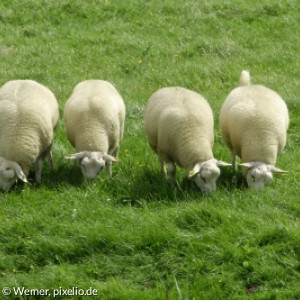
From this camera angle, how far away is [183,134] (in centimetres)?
933

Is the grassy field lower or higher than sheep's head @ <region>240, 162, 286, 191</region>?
lower

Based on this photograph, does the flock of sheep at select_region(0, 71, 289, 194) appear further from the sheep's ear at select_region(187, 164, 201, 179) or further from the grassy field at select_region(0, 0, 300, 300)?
the grassy field at select_region(0, 0, 300, 300)

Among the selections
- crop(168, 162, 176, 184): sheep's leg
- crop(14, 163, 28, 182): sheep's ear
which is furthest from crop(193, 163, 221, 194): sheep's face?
crop(14, 163, 28, 182): sheep's ear

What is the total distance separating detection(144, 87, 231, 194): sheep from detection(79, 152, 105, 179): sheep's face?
33.9 inches

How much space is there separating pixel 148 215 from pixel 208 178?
1.12 meters

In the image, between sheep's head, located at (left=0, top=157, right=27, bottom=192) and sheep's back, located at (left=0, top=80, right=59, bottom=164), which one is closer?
sheep's head, located at (left=0, top=157, right=27, bottom=192)

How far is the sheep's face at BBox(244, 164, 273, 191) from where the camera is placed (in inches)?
349

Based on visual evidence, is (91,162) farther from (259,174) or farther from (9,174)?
(259,174)

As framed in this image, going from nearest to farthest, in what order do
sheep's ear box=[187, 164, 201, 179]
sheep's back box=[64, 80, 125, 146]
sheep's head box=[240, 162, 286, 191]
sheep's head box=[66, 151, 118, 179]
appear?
sheep's ear box=[187, 164, 201, 179], sheep's head box=[240, 162, 286, 191], sheep's head box=[66, 151, 118, 179], sheep's back box=[64, 80, 125, 146]

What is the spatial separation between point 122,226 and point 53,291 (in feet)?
4.12

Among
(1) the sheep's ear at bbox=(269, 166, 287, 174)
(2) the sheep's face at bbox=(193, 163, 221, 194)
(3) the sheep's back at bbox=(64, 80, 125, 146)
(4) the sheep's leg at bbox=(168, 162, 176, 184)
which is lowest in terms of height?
(4) the sheep's leg at bbox=(168, 162, 176, 184)

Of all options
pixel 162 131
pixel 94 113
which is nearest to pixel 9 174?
pixel 94 113

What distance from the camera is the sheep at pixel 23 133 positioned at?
9.19m

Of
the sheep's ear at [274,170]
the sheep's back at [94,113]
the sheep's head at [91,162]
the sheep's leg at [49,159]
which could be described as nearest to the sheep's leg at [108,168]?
the sheep's head at [91,162]
